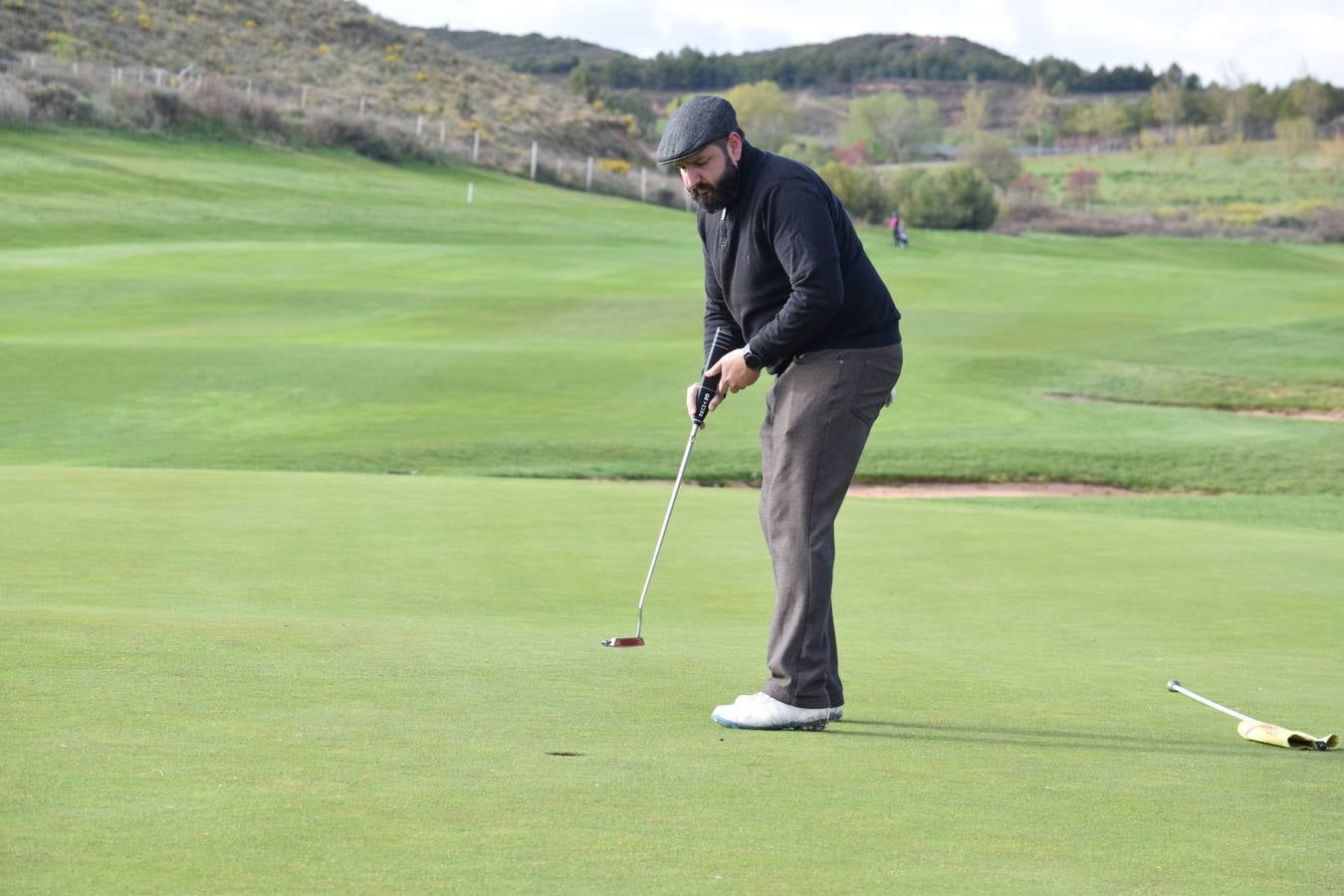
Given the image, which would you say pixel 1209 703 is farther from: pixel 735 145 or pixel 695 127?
pixel 695 127

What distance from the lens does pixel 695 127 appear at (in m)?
5.57

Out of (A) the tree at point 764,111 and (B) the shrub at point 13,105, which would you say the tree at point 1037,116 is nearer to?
(A) the tree at point 764,111

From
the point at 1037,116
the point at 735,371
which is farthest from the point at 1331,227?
the point at 1037,116

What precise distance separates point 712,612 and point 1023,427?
1526cm

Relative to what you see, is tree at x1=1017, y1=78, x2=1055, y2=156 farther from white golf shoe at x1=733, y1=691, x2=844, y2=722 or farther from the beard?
white golf shoe at x1=733, y1=691, x2=844, y2=722

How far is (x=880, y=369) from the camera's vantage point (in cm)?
588

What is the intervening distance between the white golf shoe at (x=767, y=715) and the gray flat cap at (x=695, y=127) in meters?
1.84

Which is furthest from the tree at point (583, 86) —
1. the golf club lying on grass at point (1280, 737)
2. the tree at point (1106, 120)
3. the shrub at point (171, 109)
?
the golf club lying on grass at point (1280, 737)

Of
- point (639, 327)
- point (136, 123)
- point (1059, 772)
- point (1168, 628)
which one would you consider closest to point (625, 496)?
point (1168, 628)

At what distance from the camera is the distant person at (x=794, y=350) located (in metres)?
5.58

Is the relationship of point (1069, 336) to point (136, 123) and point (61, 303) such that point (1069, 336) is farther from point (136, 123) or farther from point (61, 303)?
point (136, 123)

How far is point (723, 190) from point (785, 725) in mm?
1842

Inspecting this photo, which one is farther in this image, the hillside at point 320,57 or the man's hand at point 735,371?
the hillside at point 320,57

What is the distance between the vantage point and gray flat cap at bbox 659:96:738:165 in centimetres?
555
